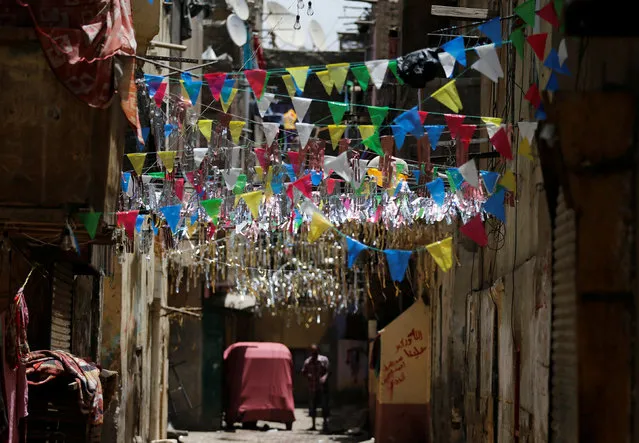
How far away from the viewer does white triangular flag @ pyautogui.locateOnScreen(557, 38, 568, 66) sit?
26.3ft

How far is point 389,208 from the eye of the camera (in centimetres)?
1700

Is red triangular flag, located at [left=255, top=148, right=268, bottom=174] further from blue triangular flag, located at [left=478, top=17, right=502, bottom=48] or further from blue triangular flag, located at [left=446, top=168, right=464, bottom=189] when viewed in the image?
blue triangular flag, located at [left=478, top=17, right=502, bottom=48]

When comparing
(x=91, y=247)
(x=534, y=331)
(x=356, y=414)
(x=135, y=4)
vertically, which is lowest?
(x=356, y=414)

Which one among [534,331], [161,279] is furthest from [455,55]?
[161,279]

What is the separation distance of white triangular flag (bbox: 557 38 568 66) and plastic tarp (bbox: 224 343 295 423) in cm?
2484

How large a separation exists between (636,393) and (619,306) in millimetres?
511

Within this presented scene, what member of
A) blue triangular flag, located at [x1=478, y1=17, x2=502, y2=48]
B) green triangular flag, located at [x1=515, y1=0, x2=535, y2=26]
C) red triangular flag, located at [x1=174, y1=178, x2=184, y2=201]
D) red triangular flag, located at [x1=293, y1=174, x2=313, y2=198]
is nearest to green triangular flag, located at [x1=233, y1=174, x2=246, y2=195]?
red triangular flag, located at [x1=174, y1=178, x2=184, y2=201]

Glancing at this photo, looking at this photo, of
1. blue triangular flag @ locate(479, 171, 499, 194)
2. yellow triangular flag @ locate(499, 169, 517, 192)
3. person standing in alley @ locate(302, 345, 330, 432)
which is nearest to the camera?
yellow triangular flag @ locate(499, 169, 517, 192)

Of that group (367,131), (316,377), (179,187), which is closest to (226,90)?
(367,131)

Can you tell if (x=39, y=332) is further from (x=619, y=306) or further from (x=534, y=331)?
(x=619, y=306)

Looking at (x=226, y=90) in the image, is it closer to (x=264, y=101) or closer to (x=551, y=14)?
(x=264, y=101)

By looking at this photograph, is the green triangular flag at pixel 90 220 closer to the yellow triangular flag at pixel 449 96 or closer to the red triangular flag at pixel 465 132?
the yellow triangular flag at pixel 449 96

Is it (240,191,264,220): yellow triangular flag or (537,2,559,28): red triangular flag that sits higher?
(537,2,559,28): red triangular flag

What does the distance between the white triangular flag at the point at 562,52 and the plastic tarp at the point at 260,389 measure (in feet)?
81.5
